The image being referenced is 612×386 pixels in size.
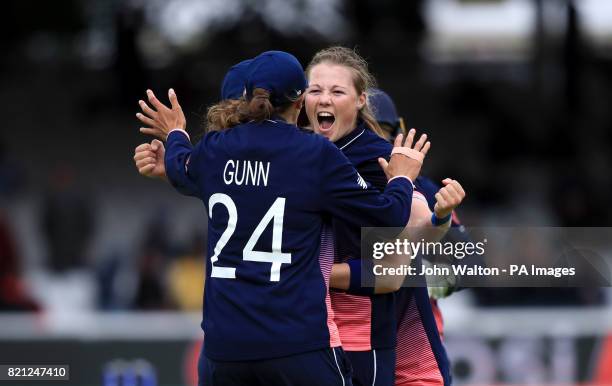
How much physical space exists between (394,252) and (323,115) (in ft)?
1.95

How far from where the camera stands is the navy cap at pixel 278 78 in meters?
4.11

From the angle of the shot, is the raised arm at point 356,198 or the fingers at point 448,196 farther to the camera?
the fingers at point 448,196

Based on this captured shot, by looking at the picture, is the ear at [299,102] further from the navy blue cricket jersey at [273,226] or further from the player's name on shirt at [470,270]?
the player's name on shirt at [470,270]

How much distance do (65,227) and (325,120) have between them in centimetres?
1054

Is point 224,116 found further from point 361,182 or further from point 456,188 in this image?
point 456,188

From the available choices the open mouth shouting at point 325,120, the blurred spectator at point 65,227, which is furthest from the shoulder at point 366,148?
the blurred spectator at point 65,227

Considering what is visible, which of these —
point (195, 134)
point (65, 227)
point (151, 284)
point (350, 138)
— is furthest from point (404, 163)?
point (65, 227)

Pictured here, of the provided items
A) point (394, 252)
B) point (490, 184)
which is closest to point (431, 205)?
→ point (394, 252)

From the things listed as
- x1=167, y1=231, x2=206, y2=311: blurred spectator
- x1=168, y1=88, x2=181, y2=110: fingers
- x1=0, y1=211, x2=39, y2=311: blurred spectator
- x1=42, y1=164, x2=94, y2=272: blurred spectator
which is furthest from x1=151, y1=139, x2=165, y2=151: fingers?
x1=42, y1=164, x2=94, y2=272: blurred spectator

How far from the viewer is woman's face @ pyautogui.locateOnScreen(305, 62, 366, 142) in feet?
14.8

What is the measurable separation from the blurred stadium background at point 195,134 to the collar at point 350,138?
190 inches

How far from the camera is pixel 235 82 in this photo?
446 cm

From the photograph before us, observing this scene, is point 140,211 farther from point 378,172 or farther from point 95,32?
point 378,172

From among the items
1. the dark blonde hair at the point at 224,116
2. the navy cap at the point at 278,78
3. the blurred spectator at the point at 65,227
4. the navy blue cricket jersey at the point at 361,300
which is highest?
the blurred spectator at the point at 65,227
